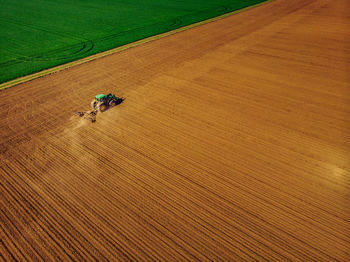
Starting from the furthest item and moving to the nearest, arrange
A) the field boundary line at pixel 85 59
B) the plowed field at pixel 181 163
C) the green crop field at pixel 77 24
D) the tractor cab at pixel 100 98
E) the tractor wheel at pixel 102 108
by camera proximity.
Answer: the green crop field at pixel 77 24, the field boundary line at pixel 85 59, the tractor wheel at pixel 102 108, the tractor cab at pixel 100 98, the plowed field at pixel 181 163

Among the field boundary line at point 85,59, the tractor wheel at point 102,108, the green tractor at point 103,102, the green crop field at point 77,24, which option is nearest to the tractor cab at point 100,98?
the green tractor at point 103,102

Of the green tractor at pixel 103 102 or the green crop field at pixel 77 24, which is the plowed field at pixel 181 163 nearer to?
the green tractor at pixel 103 102

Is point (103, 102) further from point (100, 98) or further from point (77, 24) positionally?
point (77, 24)

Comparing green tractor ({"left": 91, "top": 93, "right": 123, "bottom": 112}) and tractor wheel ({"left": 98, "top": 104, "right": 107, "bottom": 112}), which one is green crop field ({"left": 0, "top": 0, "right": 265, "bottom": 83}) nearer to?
green tractor ({"left": 91, "top": 93, "right": 123, "bottom": 112})

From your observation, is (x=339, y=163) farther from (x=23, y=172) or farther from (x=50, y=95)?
(x=50, y=95)

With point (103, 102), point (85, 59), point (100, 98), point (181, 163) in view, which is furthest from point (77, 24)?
point (181, 163)

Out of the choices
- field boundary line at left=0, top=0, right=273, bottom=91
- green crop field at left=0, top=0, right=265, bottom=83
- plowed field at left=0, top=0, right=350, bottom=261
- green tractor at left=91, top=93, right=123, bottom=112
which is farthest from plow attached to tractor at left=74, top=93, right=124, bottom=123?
green crop field at left=0, top=0, right=265, bottom=83
